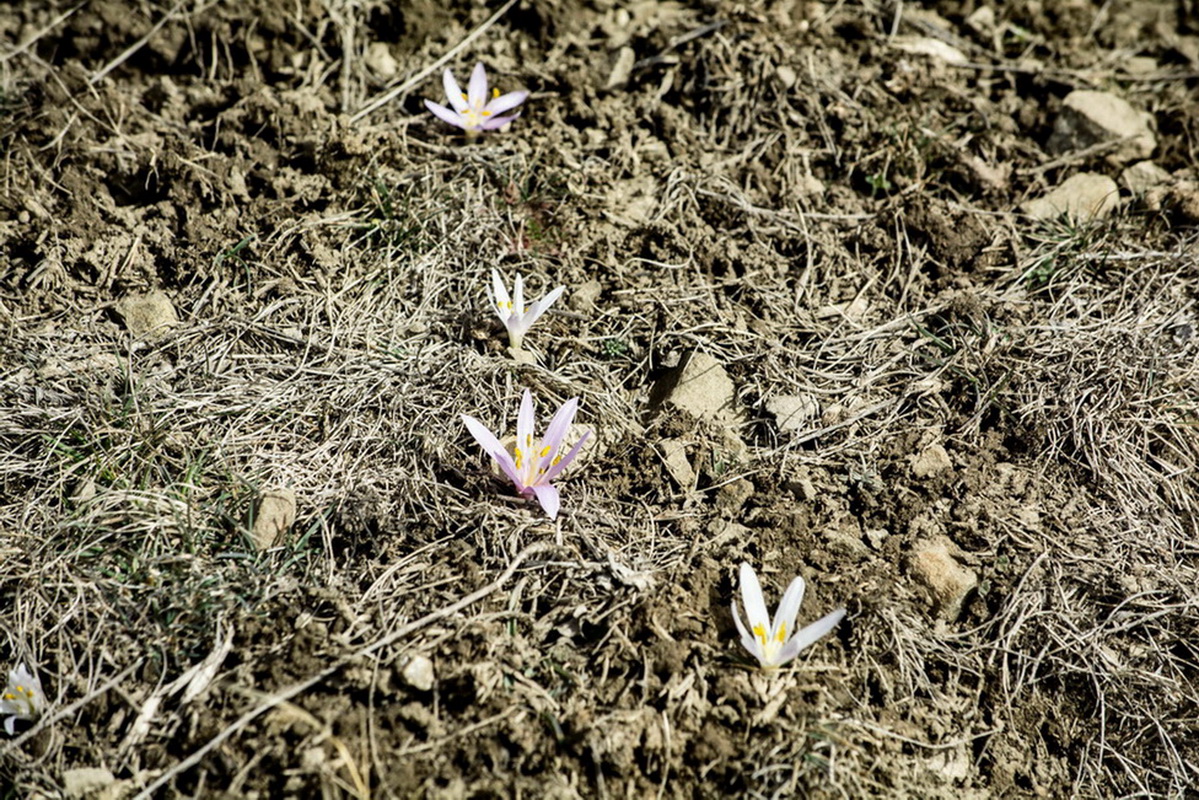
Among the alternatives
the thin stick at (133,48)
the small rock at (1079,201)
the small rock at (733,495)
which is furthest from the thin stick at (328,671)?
the thin stick at (133,48)

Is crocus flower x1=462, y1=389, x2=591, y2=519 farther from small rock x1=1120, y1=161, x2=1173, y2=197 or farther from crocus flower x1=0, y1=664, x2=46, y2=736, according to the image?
small rock x1=1120, y1=161, x2=1173, y2=197

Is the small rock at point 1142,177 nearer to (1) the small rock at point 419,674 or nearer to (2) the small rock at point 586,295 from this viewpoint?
(2) the small rock at point 586,295

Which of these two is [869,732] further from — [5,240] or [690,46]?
[5,240]

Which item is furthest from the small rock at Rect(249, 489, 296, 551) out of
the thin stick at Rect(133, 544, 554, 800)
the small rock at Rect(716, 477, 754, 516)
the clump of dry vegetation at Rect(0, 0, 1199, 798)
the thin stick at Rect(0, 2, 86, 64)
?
the thin stick at Rect(0, 2, 86, 64)

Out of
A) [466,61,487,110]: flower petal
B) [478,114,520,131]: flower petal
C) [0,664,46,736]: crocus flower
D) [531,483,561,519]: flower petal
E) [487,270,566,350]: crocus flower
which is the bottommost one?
[0,664,46,736]: crocus flower

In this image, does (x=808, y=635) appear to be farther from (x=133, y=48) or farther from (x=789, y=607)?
(x=133, y=48)
